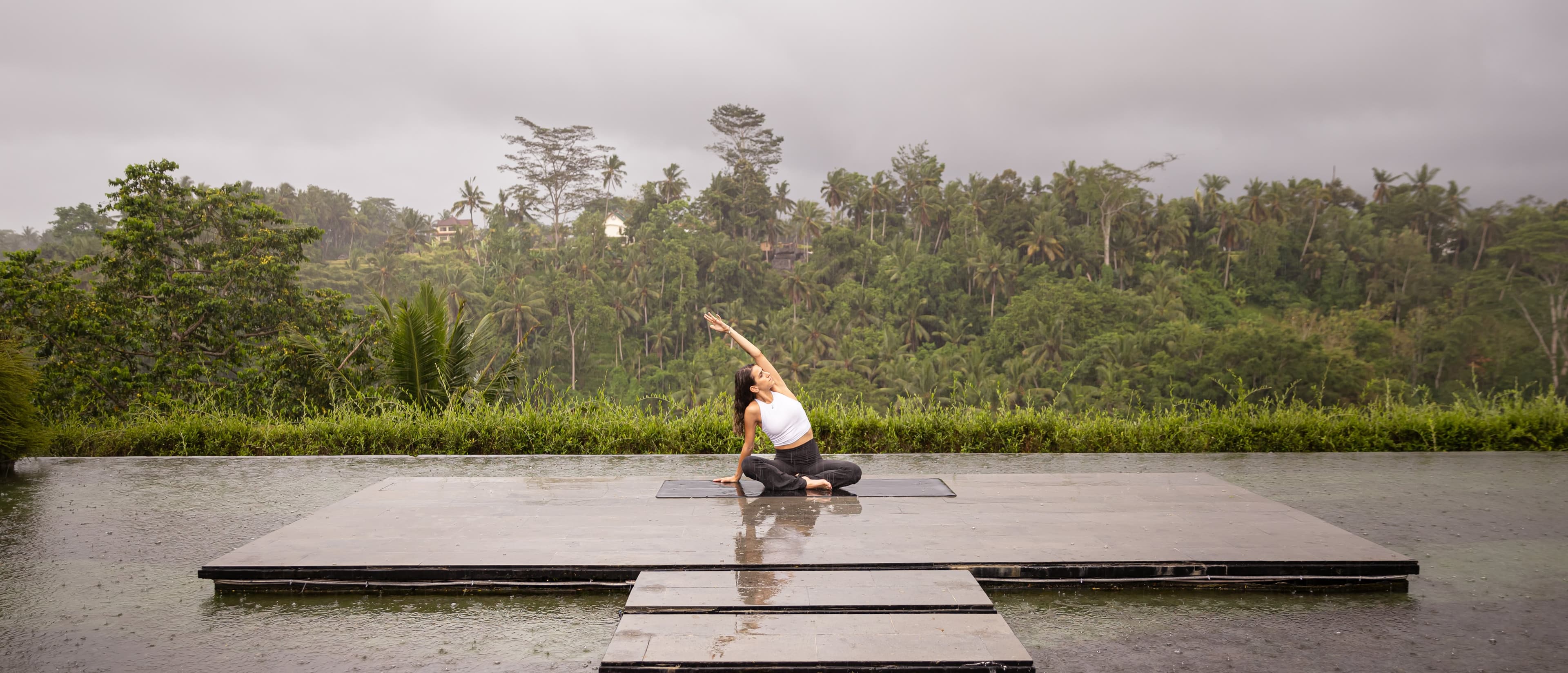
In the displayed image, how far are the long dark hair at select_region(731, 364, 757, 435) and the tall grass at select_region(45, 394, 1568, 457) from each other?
92.5 inches

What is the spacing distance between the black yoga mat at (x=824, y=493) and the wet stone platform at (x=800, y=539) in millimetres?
83

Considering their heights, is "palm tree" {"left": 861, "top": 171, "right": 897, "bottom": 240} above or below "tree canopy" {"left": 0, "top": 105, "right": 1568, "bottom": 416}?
above

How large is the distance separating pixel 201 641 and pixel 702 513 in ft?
6.85

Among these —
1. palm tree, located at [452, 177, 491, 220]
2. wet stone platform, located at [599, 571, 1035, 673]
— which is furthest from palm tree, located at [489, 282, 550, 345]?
wet stone platform, located at [599, 571, 1035, 673]

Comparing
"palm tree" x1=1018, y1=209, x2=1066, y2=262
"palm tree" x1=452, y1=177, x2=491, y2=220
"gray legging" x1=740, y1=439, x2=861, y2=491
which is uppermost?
"palm tree" x1=452, y1=177, x2=491, y2=220

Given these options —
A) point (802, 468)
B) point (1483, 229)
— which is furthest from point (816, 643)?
point (1483, 229)

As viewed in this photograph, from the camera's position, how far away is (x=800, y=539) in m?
3.95

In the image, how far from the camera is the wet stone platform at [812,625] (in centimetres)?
267

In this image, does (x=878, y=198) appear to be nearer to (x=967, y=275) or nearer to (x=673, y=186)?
(x=967, y=275)

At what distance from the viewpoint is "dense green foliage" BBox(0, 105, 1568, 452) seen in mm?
52406

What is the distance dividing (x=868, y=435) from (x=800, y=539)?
3.64 m

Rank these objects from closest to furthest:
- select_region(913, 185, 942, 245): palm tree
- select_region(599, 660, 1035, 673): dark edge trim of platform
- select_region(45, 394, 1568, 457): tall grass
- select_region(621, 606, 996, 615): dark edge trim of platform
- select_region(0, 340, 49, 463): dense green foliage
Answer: select_region(599, 660, 1035, 673): dark edge trim of platform < select_region(621, 606, 996, 615): dark edge trim of platform < select_region(0, 340, 49, 463): dense green foliage < select_region(45, 394, 1568, 457): tall grass < select_region(913, 185, 942, 245): palm tree

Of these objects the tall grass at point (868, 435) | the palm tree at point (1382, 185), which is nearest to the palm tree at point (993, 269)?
the palm tree at point (1382, 185)

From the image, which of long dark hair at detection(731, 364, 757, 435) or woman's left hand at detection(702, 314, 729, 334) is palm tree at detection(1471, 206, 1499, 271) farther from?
long dark hair at detection(731, 364, 757, 435)
